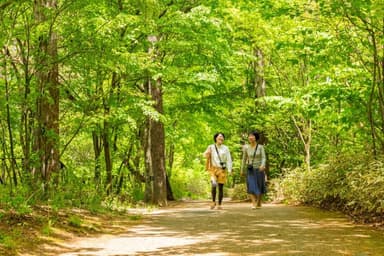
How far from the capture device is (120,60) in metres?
11.3

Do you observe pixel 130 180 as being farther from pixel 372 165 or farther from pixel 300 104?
pixel 372 165

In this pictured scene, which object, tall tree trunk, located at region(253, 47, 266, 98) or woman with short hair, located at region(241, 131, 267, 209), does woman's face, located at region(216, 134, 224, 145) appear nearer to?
woman with short hair, located at region(241, 131, 267, 209)

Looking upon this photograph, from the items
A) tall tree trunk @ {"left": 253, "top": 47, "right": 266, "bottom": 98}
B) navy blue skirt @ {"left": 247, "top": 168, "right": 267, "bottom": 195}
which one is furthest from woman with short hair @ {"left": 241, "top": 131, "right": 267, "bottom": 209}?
tall tree trunk @ {"left": 253, "top": 47, "right": 266, "bottom": 98}

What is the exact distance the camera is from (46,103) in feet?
36.7

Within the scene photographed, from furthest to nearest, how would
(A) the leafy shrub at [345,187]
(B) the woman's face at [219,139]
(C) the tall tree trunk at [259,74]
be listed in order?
(C) the tall tree trunk at [259,74] < (B) the woman's face at [219,139] < (A) the leafy shrub at [345,187]

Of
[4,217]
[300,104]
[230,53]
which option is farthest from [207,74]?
[4,217]

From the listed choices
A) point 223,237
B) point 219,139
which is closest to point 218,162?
point 219,139

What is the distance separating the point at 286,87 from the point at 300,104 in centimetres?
648

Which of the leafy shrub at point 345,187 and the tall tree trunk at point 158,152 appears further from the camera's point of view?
the tall tree trunk at point 158,152

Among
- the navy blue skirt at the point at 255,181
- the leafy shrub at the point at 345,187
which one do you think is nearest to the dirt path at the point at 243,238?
the leafy shrub at the point at 345,187

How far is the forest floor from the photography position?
662 cm

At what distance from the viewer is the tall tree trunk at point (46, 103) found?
10146 millimetres

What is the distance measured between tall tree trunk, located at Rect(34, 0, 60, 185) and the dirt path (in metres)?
2.39

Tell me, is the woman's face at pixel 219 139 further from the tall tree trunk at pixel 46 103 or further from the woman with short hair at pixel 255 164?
the tall tree trunk at pixel 46 103
